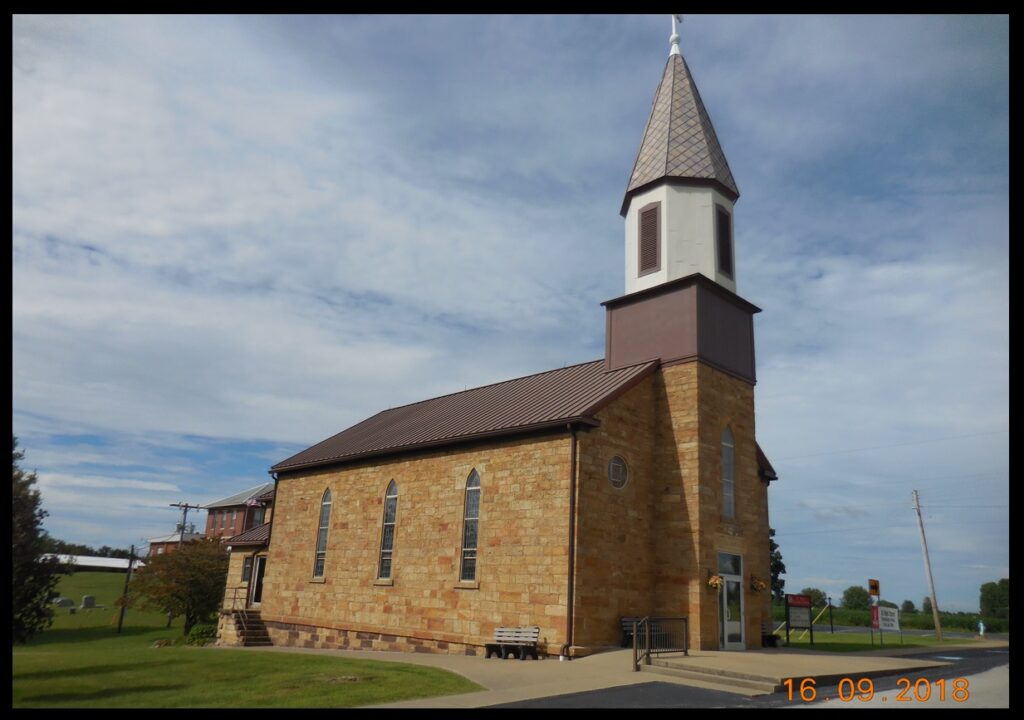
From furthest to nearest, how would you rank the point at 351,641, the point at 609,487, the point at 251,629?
the point at 251,629
the point at 351,641
the point at 609,487

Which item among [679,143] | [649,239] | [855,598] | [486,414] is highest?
[679,143]

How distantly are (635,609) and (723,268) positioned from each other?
10601mm

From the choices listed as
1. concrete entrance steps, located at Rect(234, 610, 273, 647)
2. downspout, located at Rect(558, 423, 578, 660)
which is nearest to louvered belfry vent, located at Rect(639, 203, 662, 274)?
downspout, located at Rect(558, 423, 578, 660)

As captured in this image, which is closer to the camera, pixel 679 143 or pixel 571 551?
pixel 571 551

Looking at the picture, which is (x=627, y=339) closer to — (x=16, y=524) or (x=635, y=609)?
(x=635, y=609)

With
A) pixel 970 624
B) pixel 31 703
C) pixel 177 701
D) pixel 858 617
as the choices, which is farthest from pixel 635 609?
pixel 858 617

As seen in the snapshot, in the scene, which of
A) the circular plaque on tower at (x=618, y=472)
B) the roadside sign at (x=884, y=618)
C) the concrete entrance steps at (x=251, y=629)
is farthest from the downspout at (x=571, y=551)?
the concrete entrance steps at (x=251, y=629)

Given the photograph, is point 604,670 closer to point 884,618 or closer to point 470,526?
point 470,526

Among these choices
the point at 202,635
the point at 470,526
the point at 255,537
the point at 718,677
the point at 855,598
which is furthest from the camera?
the point at 855,598

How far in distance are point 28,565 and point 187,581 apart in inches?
1159

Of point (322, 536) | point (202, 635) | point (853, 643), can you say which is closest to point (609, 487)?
point (322, 536)

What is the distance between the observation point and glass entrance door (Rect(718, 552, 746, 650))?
20094 millimetres

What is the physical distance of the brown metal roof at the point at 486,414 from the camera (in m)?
21.1

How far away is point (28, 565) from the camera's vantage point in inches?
443
